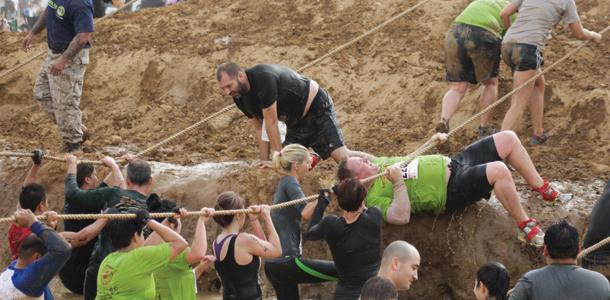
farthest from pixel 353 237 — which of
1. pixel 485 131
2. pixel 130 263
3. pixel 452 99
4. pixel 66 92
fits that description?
pixel 66 92

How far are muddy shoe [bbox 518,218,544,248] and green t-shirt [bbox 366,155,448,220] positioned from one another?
674 millimetres

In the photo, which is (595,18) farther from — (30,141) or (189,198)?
(30,141)

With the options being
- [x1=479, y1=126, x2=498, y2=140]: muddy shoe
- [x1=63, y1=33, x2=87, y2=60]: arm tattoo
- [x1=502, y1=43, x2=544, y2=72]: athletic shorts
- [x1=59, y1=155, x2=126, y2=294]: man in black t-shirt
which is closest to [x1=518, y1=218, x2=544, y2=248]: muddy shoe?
[x1=502, y1=43, x2=544, y2=72]: athletic shorts

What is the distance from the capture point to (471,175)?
9.63 m

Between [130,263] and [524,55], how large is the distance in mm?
5066

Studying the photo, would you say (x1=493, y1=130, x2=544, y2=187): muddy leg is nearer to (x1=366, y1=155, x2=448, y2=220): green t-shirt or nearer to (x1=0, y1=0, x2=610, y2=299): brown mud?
(x1=366, y1=155, x2=448, y2=220): green t-shirt

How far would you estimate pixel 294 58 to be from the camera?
590 inches

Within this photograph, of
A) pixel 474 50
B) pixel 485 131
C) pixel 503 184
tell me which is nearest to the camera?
pixel 503 184

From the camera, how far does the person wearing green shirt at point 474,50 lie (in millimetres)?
12023

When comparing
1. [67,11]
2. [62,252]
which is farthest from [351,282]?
[67,11]

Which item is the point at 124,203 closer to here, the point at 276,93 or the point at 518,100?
the point at 276,93

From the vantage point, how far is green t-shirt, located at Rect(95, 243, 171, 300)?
796cm

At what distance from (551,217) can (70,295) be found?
4.53 metres

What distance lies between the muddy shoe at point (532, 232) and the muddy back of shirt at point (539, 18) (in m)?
2.35
